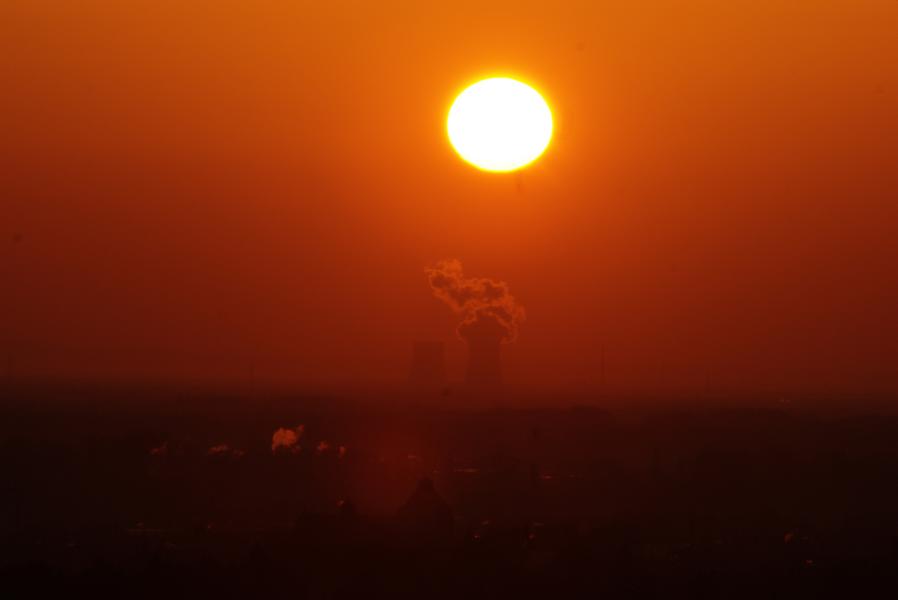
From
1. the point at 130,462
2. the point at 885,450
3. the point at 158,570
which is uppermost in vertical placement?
the point at 885,450

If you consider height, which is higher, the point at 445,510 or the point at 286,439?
the point at 286,439

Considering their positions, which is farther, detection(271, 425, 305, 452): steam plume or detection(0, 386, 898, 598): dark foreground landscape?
detection(271, 425, 305, 452): steam plume

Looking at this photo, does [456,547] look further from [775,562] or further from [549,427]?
[549,427]

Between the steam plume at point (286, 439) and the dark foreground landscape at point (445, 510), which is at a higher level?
the steam plume at point (286, 439)

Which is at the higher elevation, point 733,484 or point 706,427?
point 706,427

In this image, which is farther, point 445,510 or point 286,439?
point 286,439

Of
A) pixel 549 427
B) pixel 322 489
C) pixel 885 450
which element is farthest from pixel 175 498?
pixel 549 427

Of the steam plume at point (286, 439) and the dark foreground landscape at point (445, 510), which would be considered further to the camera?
the steam plume at point (286, 439)

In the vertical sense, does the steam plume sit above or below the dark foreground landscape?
above
